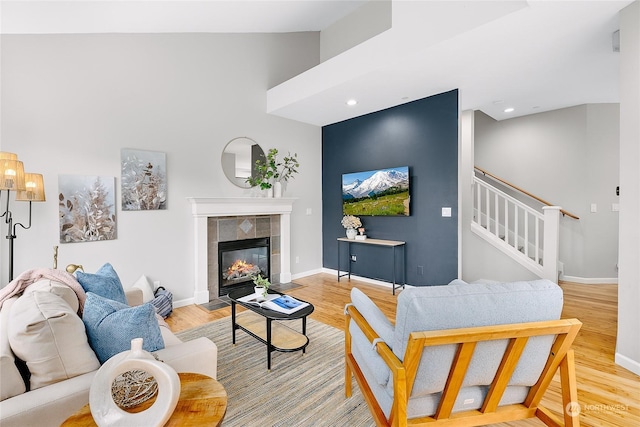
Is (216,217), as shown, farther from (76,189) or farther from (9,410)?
(9,410)

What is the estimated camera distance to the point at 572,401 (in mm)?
1312

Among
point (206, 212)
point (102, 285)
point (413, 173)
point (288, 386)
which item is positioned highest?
point (413, 173)

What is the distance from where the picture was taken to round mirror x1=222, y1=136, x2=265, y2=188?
4211 mm

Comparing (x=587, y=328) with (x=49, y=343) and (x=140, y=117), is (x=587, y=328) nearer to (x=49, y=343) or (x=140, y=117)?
(x=49, y=343)

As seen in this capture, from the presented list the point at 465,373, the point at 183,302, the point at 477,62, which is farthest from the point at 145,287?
the point at 477,62

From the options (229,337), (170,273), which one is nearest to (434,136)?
(229,337)

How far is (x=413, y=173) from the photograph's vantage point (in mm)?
4246

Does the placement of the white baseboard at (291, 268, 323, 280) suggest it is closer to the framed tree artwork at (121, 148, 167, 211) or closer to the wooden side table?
the framed tree artwork at (121, 148, 167, 211)

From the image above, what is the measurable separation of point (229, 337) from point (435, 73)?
11.1ft

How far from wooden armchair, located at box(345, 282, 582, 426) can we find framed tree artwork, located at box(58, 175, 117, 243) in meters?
3.06

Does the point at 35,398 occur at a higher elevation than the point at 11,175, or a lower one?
lower

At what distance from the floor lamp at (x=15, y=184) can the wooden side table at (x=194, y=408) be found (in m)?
2.11

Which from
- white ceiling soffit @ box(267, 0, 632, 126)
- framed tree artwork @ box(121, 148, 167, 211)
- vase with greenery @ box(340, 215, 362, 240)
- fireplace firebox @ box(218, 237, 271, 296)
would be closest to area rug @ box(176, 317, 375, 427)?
fireplace firebox @ box(218, 237, 271, 296)

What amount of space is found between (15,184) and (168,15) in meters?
2.26
